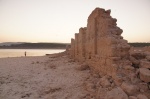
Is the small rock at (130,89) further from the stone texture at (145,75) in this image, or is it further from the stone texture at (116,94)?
the stone texture at (145,75)

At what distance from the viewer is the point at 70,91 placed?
22.9 ft

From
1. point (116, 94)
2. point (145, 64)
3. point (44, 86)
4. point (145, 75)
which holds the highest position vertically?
point (145, 64)

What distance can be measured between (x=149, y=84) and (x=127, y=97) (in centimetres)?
95

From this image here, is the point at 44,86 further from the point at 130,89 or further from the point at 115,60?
the point at 130,89

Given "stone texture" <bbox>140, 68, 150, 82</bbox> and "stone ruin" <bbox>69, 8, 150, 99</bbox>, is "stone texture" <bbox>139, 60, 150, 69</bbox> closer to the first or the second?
"stone ruin" <bbox>69, 8, 150, 99</bbox>

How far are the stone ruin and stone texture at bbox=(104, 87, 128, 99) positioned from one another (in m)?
0.06

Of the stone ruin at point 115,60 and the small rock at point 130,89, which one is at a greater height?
the stone ruin at point 115,60

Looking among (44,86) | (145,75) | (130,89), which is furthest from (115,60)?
(44,86)

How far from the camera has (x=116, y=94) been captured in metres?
5.36

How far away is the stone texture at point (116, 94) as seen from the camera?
519 centimetres

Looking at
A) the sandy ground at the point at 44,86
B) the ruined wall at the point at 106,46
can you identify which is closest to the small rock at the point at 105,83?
the ruined wall at the point at 106,46

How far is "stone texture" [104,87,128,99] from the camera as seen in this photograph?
519 cm

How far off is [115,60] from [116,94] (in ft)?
4.87

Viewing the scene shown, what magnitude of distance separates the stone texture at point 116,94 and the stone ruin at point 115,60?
0.06m
